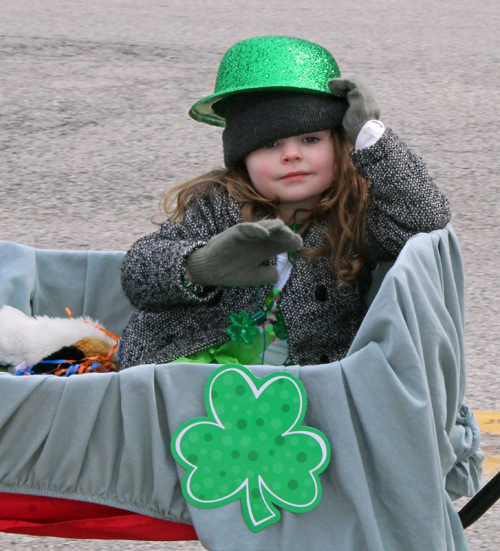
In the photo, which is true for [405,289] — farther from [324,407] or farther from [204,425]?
[204,425]

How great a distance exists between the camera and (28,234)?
3.46 metres

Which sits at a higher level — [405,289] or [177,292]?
[405,289]

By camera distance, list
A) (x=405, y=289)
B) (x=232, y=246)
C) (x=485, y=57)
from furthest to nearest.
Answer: (x=485, y=57)
(x=232, y=246)
(x=405, y=289)

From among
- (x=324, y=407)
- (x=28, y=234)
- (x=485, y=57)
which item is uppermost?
(x=324, y=407)

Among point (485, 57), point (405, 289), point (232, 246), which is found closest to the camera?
point (405, 289)

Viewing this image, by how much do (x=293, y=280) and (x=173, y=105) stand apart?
288 cm

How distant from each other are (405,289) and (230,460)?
1.38ft

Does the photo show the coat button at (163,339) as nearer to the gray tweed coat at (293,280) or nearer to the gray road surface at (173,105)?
the gray tweed coat at (293,280)

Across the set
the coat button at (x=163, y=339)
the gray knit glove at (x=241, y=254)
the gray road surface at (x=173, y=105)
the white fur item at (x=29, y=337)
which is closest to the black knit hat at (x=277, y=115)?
the gray knit glove at (x=241, y=254)

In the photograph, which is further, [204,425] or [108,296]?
[108,296]

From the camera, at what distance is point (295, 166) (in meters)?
1.87

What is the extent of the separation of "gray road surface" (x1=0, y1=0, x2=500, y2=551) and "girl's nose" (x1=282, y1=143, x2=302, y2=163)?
103 cm

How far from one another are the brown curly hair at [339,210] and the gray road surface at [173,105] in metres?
0.82

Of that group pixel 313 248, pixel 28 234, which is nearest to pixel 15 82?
pixel 28 234
